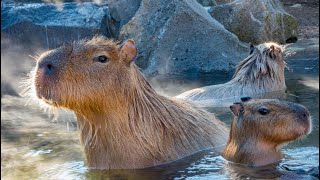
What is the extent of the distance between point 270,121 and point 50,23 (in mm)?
7020

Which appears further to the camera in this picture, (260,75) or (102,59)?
(260,75)

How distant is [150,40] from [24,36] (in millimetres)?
2551

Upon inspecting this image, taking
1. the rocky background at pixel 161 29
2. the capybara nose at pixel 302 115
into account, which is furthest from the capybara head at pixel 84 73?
the rocky background at pixel 161 29

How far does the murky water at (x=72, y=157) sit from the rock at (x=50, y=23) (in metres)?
3.72

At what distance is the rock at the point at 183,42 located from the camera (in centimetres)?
962

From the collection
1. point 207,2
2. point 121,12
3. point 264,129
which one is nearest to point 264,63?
point 264,129

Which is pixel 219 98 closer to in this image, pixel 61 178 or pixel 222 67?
pixel 222 67

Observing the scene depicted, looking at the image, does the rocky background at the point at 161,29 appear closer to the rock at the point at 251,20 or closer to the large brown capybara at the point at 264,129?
the rock at the point at 251,20

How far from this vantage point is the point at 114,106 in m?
5.01

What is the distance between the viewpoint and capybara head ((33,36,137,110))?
4.71m

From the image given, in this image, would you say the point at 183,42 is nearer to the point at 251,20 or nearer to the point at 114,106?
the point at 251,20

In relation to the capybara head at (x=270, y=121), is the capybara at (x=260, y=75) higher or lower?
higher

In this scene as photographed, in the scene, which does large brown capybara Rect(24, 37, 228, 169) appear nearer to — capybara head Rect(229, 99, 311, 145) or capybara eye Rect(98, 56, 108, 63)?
capybara eye Rect(98, 56, 108, 63)

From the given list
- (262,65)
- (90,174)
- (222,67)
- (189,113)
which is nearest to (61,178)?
(90,174)
